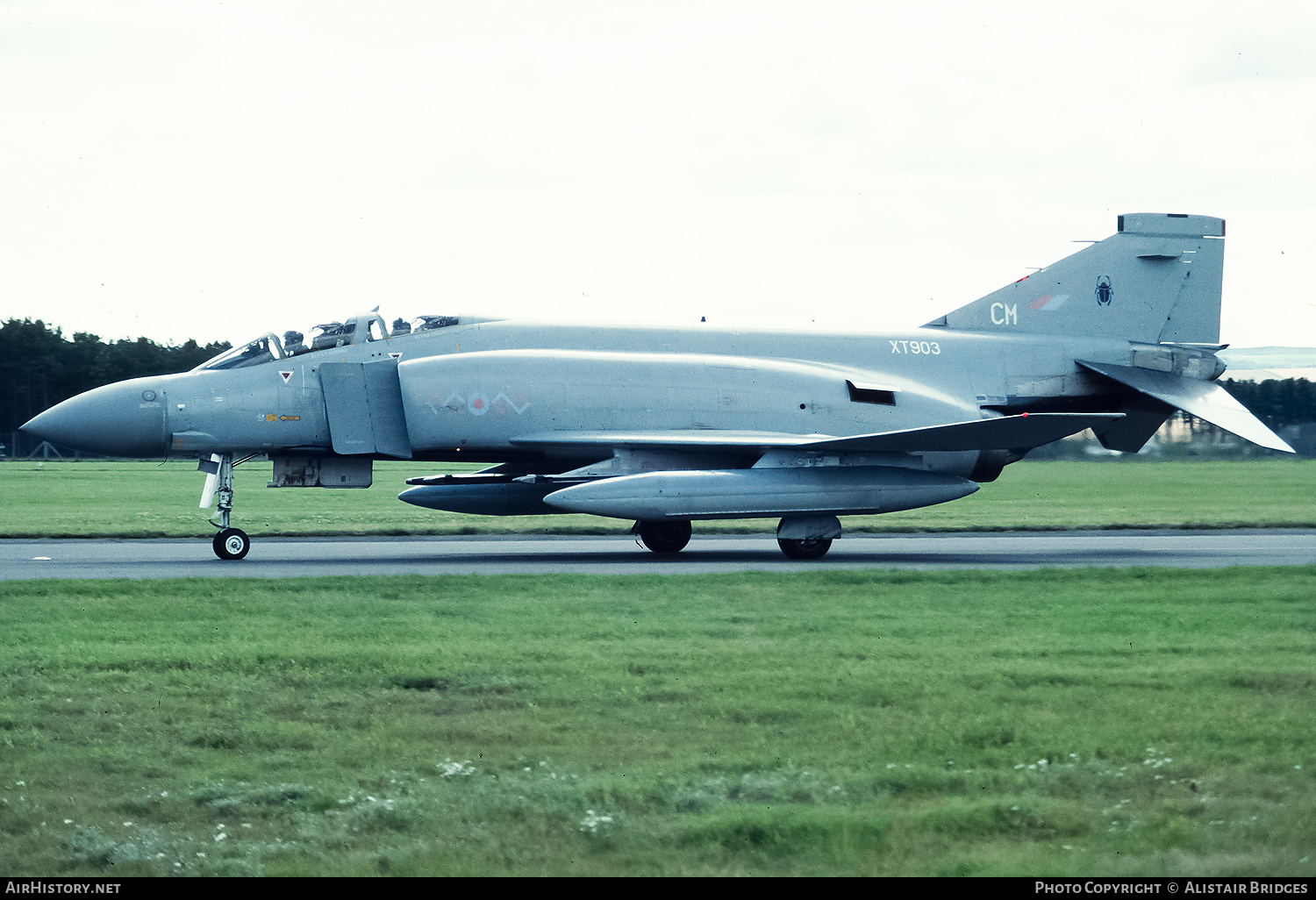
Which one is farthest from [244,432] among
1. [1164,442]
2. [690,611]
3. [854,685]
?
[1164,442]

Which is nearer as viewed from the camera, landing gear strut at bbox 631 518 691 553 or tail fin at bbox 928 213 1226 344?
landing gear strut at bbox 631 518 691 553

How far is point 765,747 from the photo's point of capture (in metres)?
5.44

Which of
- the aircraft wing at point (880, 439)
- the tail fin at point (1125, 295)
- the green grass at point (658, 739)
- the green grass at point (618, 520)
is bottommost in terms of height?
the green grass at point (618, 520)

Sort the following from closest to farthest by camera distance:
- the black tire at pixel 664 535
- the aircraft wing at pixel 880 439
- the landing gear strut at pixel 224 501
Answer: the landing gear strut at pixel 224 501 → the aircraft wing at pixel 880 439 → the black tire at pixel 664 535

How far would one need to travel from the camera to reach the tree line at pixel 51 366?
52.5m

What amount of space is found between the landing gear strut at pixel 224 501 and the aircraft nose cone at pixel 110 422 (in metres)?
0.72

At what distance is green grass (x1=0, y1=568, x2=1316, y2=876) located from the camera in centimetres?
416

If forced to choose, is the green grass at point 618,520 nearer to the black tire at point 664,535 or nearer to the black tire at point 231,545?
the black tire at point 664,535

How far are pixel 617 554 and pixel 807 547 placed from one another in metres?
2.53

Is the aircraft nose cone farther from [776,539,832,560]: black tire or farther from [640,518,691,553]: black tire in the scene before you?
[776,539,832,560]: black tire

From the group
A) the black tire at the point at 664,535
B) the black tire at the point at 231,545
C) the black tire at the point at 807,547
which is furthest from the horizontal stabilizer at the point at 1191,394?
the black tire at the point at 231,545

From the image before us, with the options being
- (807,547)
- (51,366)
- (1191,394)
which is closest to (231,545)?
(807,547)

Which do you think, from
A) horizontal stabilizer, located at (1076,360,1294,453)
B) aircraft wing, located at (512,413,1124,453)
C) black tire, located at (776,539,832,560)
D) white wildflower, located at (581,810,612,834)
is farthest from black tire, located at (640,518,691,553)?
white wildflower, located at (581,810,612,834)
